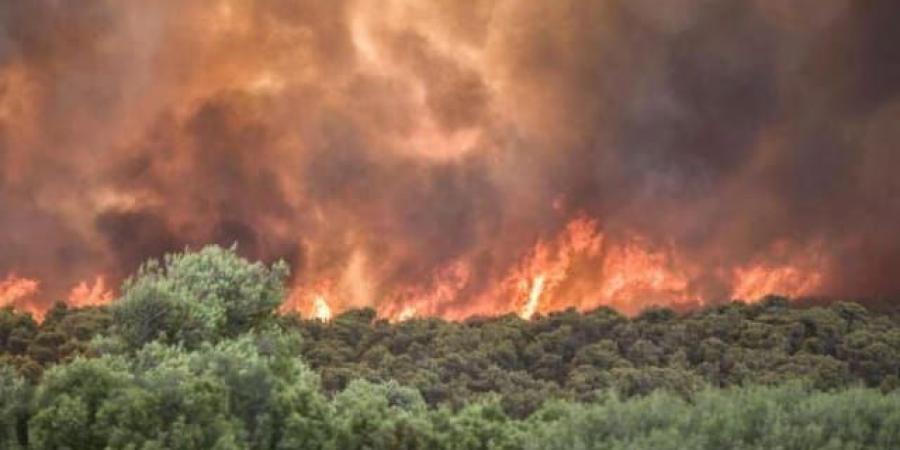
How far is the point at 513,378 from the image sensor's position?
3812 inches

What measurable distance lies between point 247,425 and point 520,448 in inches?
402

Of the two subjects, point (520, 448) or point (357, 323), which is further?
point (357, 323)

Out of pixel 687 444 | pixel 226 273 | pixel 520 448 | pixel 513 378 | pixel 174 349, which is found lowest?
pixel 687 444

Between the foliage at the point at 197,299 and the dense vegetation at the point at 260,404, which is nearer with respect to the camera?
the dense vegetation at the point at 260,404

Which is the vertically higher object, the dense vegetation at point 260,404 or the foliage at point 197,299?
the foliage at point 197,299

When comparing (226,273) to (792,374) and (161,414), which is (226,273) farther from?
(792,374)

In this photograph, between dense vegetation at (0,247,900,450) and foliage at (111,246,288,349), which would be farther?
foliage at (111,246,288,349)

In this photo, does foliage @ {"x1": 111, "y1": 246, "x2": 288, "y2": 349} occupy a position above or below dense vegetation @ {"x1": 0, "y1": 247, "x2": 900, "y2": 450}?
above

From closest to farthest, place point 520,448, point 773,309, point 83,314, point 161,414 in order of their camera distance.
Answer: point 161,414 → point 520,448 → point 83,314 → point 773,309

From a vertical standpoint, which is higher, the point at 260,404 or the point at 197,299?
the point at 197,299

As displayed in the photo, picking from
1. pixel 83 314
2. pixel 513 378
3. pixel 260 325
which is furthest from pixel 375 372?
pixel 260 325

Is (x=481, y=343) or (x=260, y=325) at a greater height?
Result: (x=481, y=343)

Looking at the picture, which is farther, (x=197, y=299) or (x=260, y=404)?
(x=197, y=299)

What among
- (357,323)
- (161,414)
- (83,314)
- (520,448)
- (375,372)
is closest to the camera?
(161,414)
